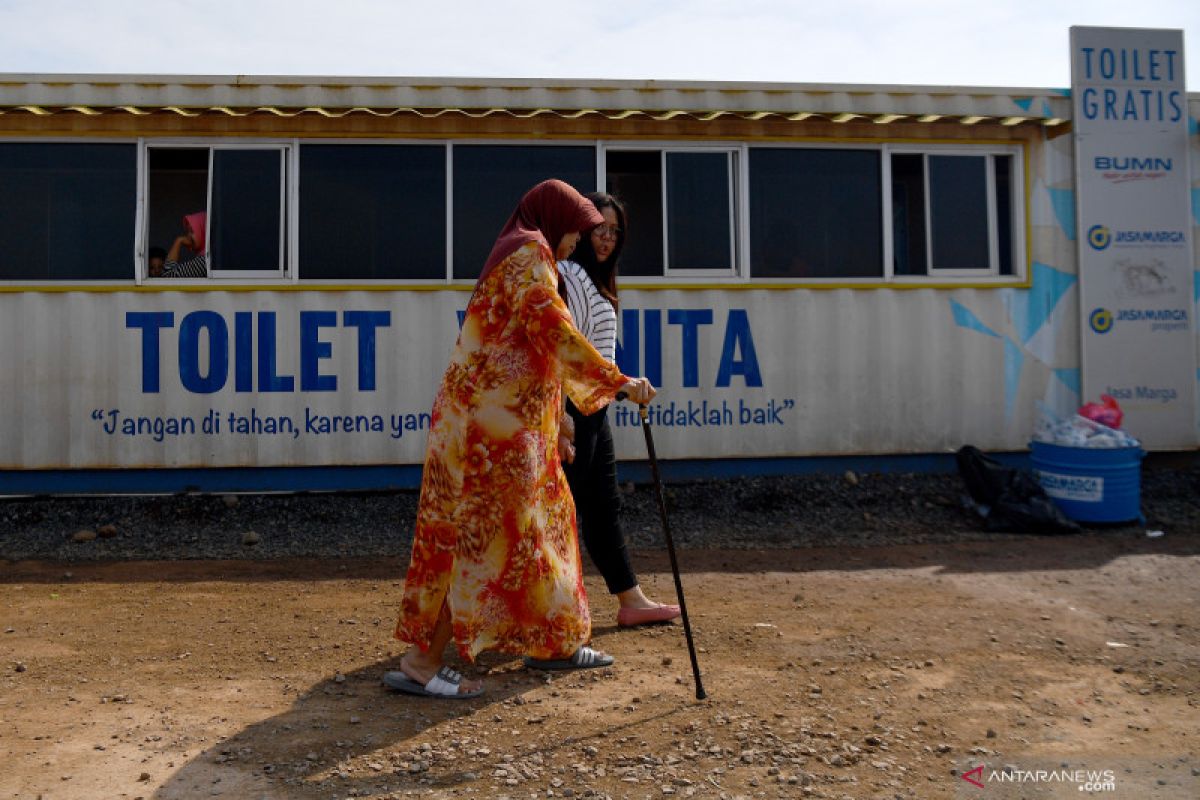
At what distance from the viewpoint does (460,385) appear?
3.37 m

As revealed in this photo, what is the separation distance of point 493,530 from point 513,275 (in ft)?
2.90

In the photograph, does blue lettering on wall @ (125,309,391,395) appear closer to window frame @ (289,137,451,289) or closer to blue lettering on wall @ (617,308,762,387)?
window frame @ (289,137,451,289)

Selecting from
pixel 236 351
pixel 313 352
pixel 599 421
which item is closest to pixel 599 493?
pixel 599 421

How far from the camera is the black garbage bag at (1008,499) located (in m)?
6.86

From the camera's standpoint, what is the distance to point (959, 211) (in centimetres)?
816

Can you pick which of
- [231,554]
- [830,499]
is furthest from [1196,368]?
[231,554]

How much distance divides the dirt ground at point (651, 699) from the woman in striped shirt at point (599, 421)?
36 cm

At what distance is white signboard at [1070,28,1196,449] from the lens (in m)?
8.08

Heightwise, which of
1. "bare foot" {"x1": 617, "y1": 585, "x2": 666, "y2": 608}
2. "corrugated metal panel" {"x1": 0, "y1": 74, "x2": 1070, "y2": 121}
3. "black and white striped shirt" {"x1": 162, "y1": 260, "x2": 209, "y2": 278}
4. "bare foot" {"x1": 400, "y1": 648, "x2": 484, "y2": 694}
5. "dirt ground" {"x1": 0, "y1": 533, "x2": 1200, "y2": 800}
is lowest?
"dirt ground" {"x1": 0, "y1": 533, "x2": 1200, "y2": 800}

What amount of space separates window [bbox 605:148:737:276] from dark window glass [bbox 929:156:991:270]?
1.75m

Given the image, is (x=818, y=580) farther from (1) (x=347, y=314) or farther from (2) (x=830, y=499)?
(1) (x=347, y=314)

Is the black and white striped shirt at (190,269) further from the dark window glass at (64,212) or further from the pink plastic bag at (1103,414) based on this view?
the pink plastic bag at (1103,414)

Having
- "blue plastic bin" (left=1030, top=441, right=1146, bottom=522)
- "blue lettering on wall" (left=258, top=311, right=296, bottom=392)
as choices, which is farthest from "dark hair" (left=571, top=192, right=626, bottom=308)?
"blue plastic bin" (left=1030, top=441, right=1146, bottom=522)

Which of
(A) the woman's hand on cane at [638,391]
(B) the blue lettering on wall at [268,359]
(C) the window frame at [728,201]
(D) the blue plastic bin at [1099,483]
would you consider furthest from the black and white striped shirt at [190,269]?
(D) the blue plastic bin at [1099,483]
